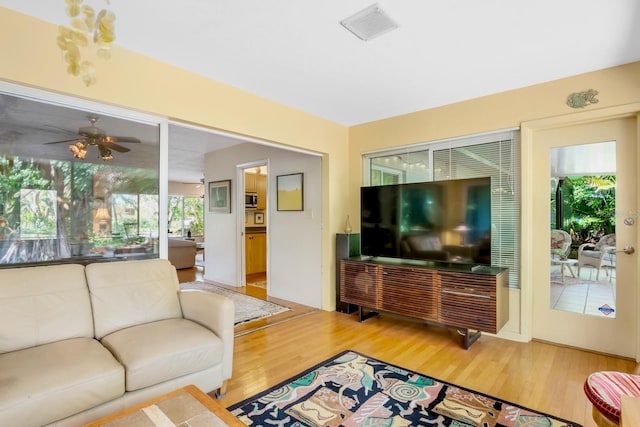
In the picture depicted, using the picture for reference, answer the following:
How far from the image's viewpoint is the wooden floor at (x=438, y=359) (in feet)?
7.28

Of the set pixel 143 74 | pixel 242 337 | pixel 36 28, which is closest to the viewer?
pixel 36 28

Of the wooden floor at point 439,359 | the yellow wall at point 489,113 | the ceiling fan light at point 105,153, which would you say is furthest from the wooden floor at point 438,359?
the ceiling fan light at point 105,153

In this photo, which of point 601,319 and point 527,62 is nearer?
point 527,62

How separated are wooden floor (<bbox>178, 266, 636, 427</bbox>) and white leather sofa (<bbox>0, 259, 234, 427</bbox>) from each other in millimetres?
459

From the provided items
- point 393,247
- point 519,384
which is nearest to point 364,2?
point 393,247

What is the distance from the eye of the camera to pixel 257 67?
2.71 m

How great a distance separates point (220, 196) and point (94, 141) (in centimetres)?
341

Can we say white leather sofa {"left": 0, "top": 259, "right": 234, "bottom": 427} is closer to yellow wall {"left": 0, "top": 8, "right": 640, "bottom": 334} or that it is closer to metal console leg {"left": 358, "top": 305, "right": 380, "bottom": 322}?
yellow wall {"left": 0, "top": 8, "right": 640, "bottom": 334}

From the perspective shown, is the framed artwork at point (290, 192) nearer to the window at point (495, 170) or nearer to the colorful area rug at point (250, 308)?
the colorful area rug at point (250, 308)

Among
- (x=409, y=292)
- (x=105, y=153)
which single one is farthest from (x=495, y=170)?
(x=105, y=153)

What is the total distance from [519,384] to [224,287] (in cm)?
433

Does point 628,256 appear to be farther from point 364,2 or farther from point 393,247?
point 364,2

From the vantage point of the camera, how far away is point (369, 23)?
2.09 meters

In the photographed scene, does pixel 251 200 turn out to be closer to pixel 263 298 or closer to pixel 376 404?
pixel 263 298
